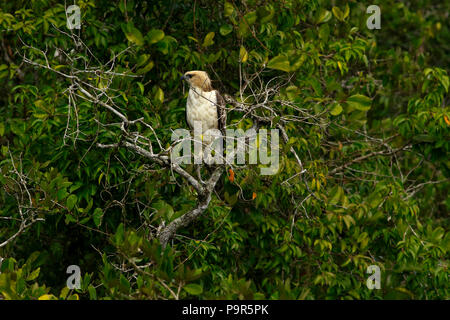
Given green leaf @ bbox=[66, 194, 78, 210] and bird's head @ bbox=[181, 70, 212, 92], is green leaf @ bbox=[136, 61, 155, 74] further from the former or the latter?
green leaf @ bbox=[66, 194, 78, 210]

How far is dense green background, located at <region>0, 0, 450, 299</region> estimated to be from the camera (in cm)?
447

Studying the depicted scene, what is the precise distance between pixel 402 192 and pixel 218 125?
5.19 ft

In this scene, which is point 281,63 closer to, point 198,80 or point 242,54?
point 242,54

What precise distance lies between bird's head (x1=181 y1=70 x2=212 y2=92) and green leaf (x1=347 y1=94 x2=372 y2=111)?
1.07 m

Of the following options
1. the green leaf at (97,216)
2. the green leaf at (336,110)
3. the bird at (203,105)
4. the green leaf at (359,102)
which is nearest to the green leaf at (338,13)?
the green leaf at (359,102)

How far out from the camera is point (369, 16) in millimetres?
5711

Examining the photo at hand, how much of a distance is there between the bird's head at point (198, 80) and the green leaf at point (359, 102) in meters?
1.07

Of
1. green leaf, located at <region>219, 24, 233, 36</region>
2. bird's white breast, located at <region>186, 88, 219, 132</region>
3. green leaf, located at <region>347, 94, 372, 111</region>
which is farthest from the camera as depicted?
green leaf, located at <region>219, 24, 233, 36</region>

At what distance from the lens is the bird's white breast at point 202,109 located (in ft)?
16.1

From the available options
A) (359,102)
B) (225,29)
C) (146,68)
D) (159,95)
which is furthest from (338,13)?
(146,68)

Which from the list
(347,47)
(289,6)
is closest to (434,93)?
(347,47)

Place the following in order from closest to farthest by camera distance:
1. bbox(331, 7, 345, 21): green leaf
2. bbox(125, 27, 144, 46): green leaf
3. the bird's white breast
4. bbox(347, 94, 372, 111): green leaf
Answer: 1. bbox(347, 94, 372, 111): green leaf
2. bbox(125, 27, 144, 46): green leaf
3. the bird's white breast
4. bbox(331, 7, 345, 21): green leaf

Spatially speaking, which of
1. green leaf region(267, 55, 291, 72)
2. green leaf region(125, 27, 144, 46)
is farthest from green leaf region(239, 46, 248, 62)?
green leaf region(125, 27, 144, 46)

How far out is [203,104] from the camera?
4895mm
